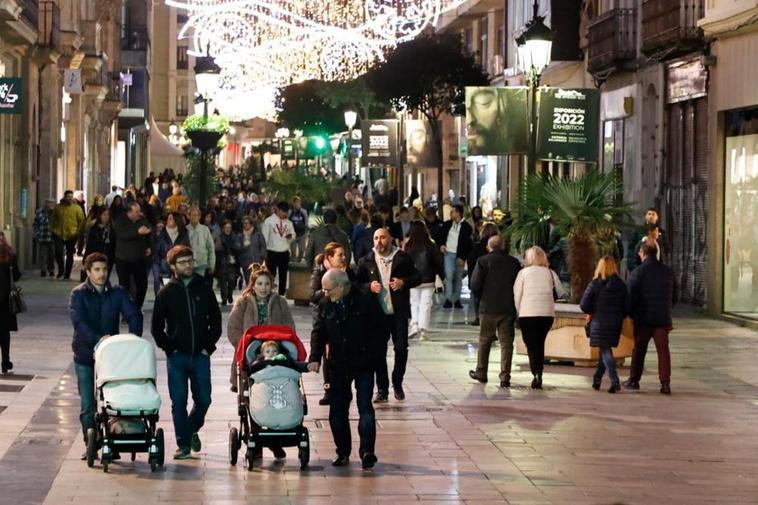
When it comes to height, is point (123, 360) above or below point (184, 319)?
below

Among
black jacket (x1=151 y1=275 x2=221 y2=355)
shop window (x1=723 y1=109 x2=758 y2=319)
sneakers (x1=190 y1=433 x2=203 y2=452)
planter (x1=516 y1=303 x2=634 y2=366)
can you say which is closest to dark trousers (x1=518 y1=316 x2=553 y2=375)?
planter (x1=516 y1=303 x2=634 y2=366)

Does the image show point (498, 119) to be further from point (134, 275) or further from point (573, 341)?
point (134, 275)

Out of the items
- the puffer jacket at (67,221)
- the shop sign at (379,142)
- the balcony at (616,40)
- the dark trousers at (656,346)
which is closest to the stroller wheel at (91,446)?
the dark trousers at (656,346)

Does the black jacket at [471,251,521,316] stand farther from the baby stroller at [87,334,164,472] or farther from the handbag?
the baby stroller at [87,334,164,472]

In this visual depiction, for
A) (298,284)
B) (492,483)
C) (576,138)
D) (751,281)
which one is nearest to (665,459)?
(492,483)

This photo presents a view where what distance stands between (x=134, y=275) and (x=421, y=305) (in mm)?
5610

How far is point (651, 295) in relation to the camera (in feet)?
59.5

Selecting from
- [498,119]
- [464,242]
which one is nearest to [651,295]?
[498,119]

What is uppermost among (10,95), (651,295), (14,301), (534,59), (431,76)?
(431,76)

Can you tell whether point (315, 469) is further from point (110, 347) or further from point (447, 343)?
point (447, 343)

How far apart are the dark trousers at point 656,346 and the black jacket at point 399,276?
228 centimetres

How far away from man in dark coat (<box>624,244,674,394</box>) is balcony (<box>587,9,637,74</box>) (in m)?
17.1

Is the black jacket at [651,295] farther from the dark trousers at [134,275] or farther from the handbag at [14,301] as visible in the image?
the dark trousers at [134,275]

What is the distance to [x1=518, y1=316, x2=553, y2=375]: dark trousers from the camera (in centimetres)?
1816
